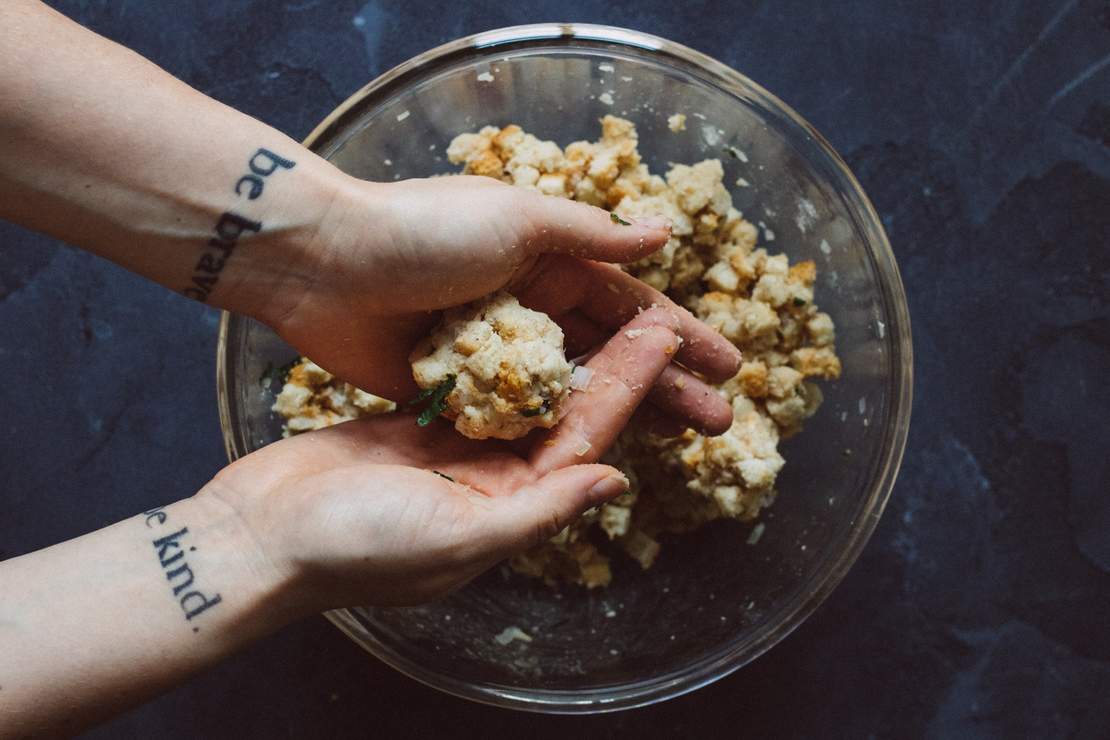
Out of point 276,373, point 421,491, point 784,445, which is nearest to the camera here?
point 421,491

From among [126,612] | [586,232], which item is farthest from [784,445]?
[126,612]

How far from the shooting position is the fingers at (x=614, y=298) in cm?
204

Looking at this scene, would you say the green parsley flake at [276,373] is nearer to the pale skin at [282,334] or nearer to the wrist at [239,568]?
the pale skin at [282,334]

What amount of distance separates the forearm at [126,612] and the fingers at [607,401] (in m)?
0.62

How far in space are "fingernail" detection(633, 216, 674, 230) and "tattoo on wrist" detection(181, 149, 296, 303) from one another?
0.73 m

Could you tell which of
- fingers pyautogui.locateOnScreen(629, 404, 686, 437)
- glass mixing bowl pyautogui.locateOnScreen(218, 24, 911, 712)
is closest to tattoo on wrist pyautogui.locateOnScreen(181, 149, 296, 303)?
glass mixing bowl pyautogui.locateOnScreen(218, 24, 911, 712)

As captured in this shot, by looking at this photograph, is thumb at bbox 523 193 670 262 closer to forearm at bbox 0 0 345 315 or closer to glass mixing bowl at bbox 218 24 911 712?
forearm at bbox 0 0 345 315

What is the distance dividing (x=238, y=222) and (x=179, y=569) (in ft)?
2.25

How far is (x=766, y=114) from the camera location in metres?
2.24

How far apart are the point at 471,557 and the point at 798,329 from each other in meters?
1.04

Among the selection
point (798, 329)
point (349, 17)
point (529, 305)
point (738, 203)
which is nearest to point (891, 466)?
point (798, 329)

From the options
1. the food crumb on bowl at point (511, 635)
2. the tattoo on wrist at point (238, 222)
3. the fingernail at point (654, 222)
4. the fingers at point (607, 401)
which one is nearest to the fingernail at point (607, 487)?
the fingers at point (607, 401)

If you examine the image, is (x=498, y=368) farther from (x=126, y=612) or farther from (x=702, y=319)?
(x=126, y=612)

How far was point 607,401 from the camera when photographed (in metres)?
1.93
